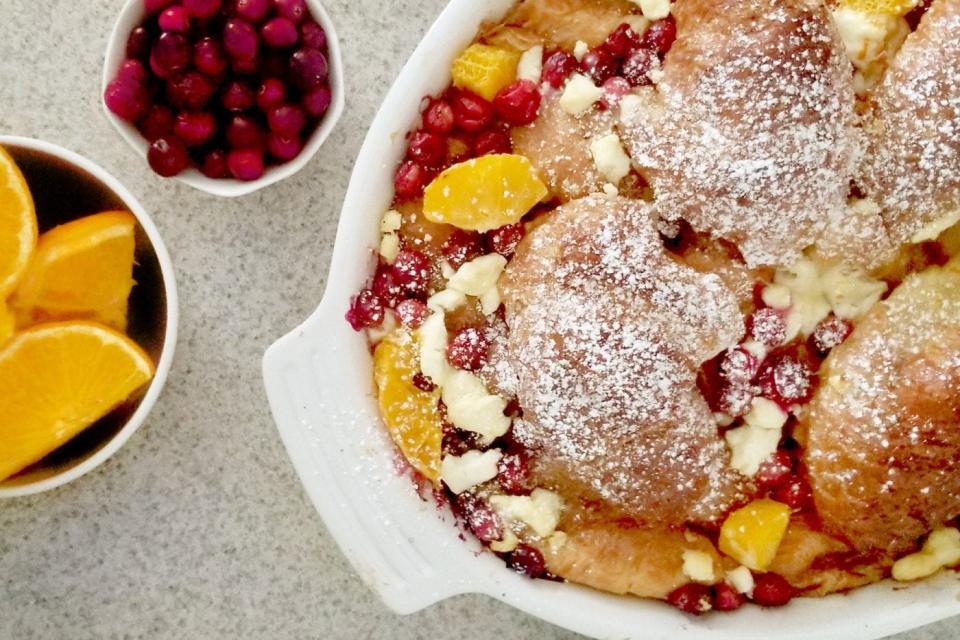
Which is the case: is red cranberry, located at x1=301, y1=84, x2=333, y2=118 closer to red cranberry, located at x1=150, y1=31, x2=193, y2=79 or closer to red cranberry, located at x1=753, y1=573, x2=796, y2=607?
red cranberry, located at x1=150, y1=31, x2=193, y2=79

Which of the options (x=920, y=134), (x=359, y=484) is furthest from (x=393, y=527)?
(x=920, y=134)

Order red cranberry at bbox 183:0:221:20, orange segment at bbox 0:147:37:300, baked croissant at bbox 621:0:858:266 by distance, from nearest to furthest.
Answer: baked croissant at bbox 621:0:858:266, orange segment at bbox 0:147:37:300, red cranberry at bbox 183:0:221:20

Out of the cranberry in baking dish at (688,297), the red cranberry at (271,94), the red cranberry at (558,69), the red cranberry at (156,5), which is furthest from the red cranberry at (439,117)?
the red cranberry at (156,5)

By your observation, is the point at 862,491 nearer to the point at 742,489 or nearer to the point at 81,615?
the point at 742,489

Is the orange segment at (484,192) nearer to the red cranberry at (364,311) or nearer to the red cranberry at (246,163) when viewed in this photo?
the red cranberry at (364,311)

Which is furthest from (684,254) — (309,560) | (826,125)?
(309,560)

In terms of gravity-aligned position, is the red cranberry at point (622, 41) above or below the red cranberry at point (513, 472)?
above

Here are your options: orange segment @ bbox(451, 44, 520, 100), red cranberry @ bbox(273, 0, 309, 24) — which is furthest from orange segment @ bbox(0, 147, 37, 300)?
orange segment @ bbox(451, 44, 520, 100)
